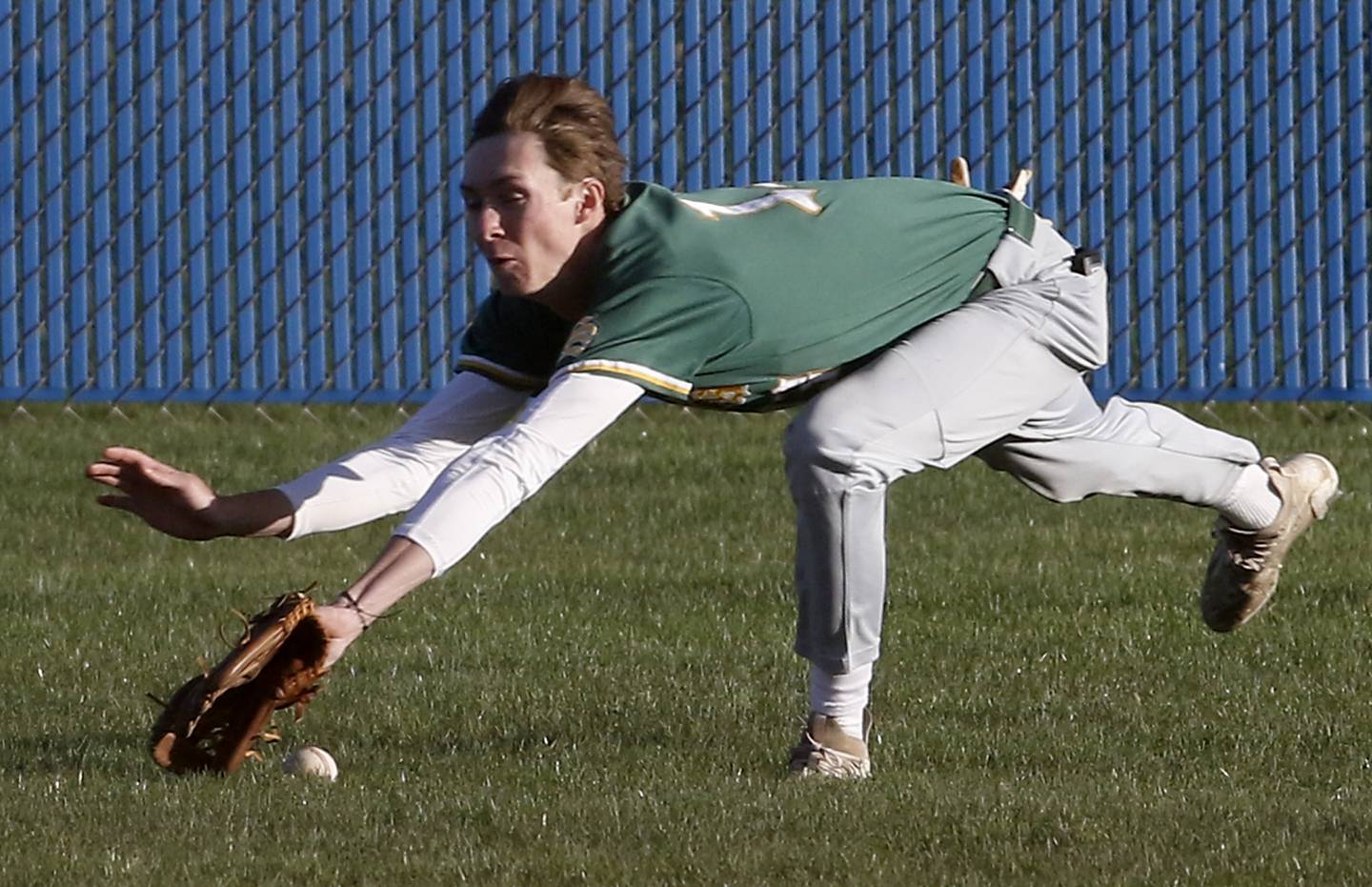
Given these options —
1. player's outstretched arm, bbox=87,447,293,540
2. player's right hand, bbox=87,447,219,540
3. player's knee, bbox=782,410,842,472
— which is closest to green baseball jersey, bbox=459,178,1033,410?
player's knee, bbox=782,410,842,472

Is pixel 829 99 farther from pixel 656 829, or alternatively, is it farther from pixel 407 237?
pixel 656 829

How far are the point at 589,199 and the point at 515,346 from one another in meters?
0.48

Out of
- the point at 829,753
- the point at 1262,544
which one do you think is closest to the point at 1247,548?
the point at 1262,544

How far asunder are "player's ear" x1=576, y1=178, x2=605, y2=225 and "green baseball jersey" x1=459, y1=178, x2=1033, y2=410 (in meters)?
0.05

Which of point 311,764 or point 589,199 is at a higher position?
point 589,199

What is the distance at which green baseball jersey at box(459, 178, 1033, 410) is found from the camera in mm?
4918

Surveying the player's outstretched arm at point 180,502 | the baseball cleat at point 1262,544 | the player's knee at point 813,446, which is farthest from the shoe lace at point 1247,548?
the player's outstretched arm at point 180,502

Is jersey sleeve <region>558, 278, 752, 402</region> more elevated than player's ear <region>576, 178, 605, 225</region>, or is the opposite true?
player's ear <region>576, 178, 605, 225</region>

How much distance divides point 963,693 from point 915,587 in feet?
4.80

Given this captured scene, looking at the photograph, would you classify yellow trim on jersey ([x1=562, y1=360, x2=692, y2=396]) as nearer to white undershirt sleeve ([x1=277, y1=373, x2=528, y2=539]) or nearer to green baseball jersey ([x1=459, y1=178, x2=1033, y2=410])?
green baseball jersey ([x1=459, y1=178, x2=1033, y2=410])

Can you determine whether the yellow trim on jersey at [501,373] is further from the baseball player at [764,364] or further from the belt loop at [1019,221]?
the belt loop at [1019,221]

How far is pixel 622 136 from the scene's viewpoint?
10445 millimetres

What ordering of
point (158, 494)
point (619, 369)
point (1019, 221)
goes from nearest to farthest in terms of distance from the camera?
point (619, 369) → point (158, 494) → point (1019, 221)

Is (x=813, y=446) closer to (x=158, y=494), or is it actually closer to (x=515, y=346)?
(x=515, y=346)
